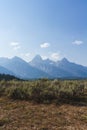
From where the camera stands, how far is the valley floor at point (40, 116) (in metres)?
10.9

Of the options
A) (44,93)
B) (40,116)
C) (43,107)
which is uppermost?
(44,93)

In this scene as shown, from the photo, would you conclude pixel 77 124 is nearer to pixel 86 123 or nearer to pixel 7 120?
pixel 86 123

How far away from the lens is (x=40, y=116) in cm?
1235

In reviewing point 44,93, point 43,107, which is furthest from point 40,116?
point 44,93

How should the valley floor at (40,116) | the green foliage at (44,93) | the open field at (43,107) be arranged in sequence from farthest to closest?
1. the green foliage at (44,93)
2. the open field at (43,107)
3. the valley floor at (40,116)

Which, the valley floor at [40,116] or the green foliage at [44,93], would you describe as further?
the green foliage at [44,93]

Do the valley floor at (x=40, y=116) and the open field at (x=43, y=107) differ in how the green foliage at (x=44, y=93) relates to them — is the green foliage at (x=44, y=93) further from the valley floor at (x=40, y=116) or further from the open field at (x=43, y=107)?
the valley floor at (x=40, y=116)

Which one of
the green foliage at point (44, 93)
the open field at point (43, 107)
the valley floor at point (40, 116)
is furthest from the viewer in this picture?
the green foliage at point (44, 93)

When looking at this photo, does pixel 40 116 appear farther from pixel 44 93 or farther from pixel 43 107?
pixel 44 93

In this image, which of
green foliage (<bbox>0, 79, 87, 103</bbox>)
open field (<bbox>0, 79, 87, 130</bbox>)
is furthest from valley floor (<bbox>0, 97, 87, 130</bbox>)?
green foliage (<bbox>0, 79, 87, 103</bbox>)

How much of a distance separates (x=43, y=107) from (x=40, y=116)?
188 centimetres

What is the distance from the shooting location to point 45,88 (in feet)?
57.2

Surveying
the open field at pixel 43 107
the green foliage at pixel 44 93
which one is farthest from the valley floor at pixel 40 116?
the green foliage at pixel 44 93

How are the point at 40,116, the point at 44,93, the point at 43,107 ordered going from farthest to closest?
the point at 44,93 < the point at 43,107 < the point at 40,116
